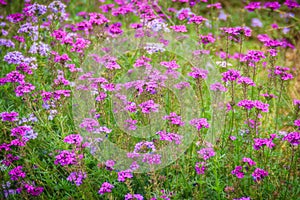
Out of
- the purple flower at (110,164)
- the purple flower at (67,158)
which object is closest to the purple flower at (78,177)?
the purple flower at (67,158)

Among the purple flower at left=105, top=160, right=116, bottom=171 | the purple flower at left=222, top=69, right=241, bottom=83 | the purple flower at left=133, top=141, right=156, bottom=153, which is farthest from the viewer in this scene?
the purple flower at left=222, top=69, right=241, bottom=83

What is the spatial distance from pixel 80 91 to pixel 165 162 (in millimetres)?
999

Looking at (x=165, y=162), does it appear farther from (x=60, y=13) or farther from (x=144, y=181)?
(x=60, y=13)

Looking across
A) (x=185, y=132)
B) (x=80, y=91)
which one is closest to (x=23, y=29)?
(x=80, y=91)

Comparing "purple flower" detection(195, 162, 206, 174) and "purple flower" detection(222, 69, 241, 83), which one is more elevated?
"purple flower" detection(222, 69, 241, 83)

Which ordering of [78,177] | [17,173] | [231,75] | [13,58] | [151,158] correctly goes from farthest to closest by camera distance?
[13,58] < [231,75] < [17,173] < [78,177] < [151,158]

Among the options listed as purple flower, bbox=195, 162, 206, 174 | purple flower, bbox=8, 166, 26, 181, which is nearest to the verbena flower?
purple flower, bbox=8, 166, 26, 181

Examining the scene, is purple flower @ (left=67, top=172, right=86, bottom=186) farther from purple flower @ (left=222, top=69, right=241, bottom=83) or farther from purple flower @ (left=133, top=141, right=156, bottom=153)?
purple flower @ (left=222, top=69, right=241, bottom=83)

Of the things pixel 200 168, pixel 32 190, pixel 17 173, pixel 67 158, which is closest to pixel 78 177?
pixel 67 158

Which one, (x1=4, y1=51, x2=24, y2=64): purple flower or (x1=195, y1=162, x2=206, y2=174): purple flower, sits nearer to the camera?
(x1=195, y1=162, x2=206, y2=174): purple flower

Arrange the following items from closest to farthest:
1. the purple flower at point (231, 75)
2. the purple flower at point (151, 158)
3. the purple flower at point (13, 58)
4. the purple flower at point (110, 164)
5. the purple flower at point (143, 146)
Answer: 1. the purple flower at point (151, 158)
2. the purple flower at point (143, 146)
3. the purple flower at point (110, 164)
4. the purple flower at point (231, 75)
5. the purple flower at point (13, 58)

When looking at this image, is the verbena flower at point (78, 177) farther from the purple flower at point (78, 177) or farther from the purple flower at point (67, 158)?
the purple flower at point (67, 158)

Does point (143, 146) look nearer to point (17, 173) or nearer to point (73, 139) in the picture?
point (73, 139)

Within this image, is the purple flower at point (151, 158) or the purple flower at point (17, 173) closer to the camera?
the purple flower at point (151, 158)
